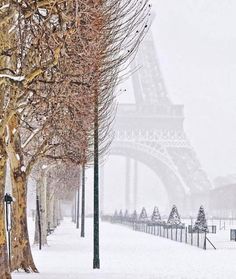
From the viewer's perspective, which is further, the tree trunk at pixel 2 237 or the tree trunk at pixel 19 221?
the tree trunk at pixel 19 221

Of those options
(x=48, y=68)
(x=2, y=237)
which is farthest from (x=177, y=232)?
(x=48, y=68)

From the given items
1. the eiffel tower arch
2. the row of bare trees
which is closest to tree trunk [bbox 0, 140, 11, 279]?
the row of bare trees

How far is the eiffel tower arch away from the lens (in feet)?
406

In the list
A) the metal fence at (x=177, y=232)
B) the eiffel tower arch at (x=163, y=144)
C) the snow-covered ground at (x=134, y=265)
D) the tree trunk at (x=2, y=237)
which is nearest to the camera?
the tree trunk at (x=2, y=237)

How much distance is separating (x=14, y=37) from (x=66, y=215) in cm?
15598

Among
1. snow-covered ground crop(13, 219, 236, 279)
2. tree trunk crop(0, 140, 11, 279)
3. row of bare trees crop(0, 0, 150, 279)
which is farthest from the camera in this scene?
snow-covered ground crop(13, 219, 236, 279)

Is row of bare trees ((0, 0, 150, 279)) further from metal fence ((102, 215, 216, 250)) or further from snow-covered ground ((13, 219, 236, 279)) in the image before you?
metal fence ((102, 215, 216, 250))

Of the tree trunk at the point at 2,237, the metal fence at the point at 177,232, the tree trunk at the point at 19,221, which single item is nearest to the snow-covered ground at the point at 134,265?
the tree trunk at the point at 19,221

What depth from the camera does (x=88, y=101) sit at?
84.3 feet

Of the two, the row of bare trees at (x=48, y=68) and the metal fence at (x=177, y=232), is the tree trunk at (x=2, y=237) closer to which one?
the row of bare trees at (x=48, y=68)

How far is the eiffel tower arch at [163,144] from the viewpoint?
123625 millimetres

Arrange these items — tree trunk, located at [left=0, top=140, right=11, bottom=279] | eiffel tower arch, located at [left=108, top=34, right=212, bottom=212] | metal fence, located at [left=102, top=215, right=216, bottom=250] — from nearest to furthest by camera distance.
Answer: tree trunk, located at [left=0, top=140, right=11, bottom=279] → metal fence, located at [left=102, top=215, right=216, bottom=250] → eiffel tower arch, located at [left=108, top=34, right=212, bottom=212]

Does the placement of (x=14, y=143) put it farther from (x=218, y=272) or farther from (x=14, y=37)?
(x=218, y=272)

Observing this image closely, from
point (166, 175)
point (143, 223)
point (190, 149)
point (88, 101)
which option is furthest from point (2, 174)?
point (166, 175)
